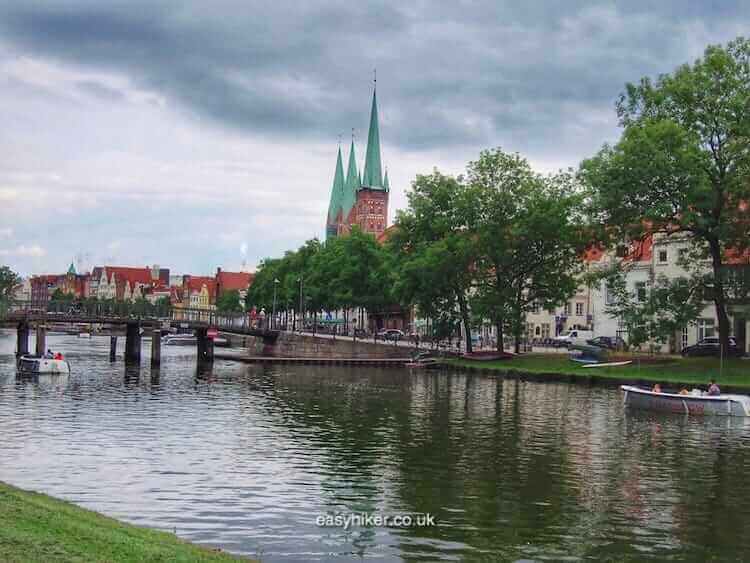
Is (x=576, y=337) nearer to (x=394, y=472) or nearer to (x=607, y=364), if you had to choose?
(x=607, y=364)

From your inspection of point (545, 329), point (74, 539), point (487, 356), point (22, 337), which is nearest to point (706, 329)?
point (487, 356)

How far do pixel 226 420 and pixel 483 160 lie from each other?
2365 inches

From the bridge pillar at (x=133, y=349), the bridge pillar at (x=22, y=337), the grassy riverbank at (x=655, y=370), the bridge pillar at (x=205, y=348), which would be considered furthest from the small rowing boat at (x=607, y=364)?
the bridge pillar at (x=22, y=337)

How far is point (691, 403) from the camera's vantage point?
166 ft

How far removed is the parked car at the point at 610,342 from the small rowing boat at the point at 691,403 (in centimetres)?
3485

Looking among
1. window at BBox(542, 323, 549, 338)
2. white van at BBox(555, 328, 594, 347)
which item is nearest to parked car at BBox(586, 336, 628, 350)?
white van at BBox(555, 328, 594, 347)

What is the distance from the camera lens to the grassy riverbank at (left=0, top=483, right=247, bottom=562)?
47.0 feet

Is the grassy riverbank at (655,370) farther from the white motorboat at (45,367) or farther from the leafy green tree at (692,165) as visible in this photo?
the white motorboat at (45,367)

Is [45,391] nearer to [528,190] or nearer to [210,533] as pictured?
[210,533]

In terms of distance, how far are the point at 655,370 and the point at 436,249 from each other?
1177 inches

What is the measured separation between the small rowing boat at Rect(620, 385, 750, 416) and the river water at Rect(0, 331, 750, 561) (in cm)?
166

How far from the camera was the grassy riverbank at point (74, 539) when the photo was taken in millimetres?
14312

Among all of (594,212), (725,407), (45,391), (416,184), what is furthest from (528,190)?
(45,391)

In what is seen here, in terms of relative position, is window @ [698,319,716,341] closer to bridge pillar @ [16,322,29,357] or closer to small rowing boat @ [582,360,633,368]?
small rowing boat @ [582,360,633,368]
